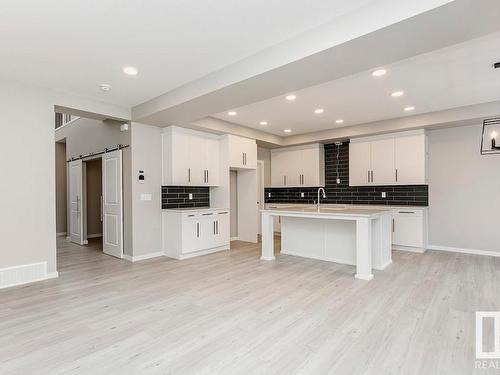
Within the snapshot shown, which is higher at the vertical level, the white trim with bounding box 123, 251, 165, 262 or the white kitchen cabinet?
the white kitchen cabinet

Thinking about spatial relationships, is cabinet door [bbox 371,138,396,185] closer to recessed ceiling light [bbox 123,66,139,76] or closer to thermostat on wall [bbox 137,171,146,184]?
thermostat on wall [bbox 137,171,146,184]

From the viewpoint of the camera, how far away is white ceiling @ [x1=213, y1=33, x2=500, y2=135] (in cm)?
315

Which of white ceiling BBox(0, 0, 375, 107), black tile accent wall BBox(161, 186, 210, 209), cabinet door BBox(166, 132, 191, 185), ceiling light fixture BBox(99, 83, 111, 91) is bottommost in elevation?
black tile accent wall BBox(161, 186, 210, 209)

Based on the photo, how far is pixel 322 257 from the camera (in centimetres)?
487

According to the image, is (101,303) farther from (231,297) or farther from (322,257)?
(322,257)

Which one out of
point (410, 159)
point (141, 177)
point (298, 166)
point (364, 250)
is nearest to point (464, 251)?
point (410, 159)

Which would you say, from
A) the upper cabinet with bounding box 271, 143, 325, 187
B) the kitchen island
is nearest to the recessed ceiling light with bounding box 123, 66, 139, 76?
the kitchen island

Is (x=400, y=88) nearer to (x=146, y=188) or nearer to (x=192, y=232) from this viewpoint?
(x=192, y=232)

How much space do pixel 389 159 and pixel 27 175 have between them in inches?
247

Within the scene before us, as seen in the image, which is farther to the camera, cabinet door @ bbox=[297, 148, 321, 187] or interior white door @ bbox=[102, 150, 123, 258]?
cabinet door @ bbox=[297, 148, 321, 187]

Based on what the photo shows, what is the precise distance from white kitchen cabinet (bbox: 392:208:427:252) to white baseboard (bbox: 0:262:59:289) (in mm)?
5907

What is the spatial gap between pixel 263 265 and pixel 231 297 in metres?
1.44

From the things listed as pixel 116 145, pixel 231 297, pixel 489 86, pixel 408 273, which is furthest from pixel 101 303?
pixel 489 86

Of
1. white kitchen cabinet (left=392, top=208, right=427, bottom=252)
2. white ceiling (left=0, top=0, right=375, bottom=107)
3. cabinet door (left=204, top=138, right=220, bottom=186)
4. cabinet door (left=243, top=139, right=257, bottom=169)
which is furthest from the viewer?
cabinet door (left=243, top=139, right=257, bottom=169)
